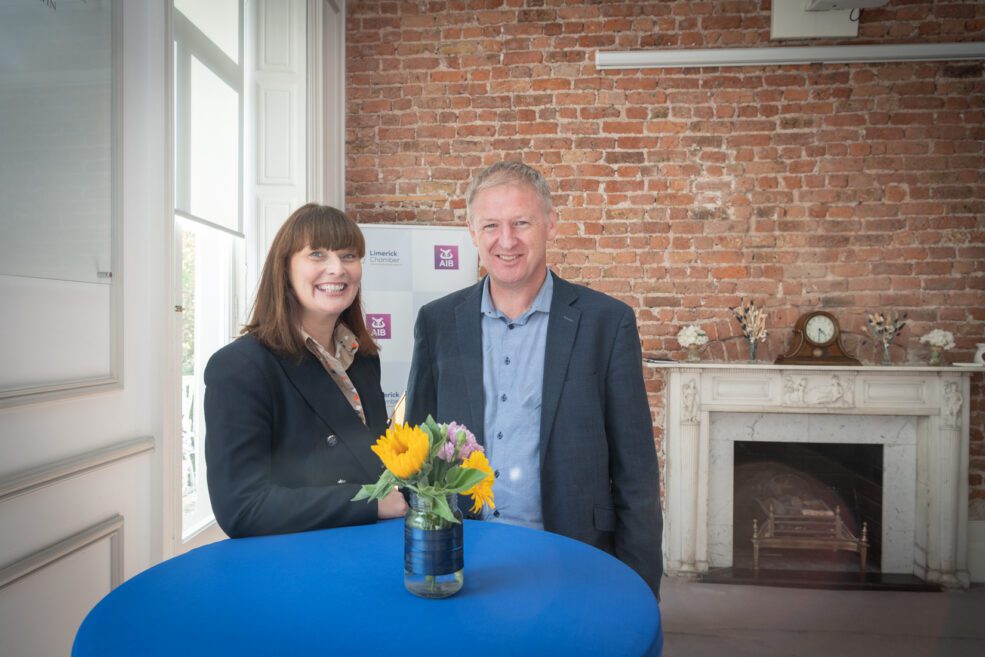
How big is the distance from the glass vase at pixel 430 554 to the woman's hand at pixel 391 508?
1.17 feet

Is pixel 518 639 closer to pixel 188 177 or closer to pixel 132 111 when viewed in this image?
pixel 132 111

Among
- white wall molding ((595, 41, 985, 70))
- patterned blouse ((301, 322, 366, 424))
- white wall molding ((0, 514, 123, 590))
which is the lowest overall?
white wall molding ((0, 514, 123, 590))

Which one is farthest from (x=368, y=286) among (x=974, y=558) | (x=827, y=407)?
(x=974, y=558)

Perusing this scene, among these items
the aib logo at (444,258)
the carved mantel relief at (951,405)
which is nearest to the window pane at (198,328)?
the aib logo at (444,258)

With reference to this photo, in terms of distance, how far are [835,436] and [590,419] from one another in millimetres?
3149

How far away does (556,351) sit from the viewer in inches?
68.6

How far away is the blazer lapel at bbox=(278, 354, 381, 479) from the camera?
4.76 ft

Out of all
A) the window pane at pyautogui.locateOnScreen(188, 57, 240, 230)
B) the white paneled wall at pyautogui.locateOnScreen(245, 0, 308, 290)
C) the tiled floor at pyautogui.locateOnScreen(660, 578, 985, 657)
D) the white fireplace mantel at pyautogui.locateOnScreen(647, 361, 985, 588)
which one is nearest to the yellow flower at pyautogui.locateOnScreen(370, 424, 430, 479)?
the window pane at pyautogui.locateOnScreen(188, 57, 240, 230)

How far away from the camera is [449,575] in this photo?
1022 mm

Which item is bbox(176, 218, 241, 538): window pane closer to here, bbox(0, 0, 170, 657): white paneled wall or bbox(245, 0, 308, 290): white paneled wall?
bbox(245, 0, 308, 290): white paneled wall

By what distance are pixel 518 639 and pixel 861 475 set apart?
4138 mm

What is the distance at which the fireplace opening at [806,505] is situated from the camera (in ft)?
13.4

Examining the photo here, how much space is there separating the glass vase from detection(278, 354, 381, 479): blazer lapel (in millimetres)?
511

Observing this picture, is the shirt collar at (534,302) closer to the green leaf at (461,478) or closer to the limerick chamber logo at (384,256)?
the green leaf at (461,478)
